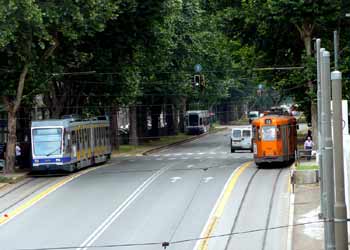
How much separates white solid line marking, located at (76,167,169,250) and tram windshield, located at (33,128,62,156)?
550 centimetres

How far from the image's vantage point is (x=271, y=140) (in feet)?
130

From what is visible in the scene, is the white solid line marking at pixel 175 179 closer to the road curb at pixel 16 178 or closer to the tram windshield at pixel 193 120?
the road curb at pixel 16 178

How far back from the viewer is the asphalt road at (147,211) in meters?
23.1

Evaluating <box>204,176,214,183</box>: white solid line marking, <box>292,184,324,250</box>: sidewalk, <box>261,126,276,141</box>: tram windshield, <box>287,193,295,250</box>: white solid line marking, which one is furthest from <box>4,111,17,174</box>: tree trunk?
<box>287,193,295,250</box>: white solid line marking

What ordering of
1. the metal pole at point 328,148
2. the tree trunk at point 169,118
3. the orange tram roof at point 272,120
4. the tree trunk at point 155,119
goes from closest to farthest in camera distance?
the metal pole at point 328,148
the orange tram roof at point 272,120
the tree trunk at point 155,119
the tree trunk at point 169,118

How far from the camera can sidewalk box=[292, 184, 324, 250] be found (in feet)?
72.1

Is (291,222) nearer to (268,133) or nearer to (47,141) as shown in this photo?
(268,133)

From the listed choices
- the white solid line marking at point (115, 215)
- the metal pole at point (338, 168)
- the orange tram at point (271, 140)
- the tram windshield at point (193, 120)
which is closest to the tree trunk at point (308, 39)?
the orange tram at point (271, 140)

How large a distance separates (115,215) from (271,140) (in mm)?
14537

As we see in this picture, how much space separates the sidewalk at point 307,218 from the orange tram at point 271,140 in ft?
23.6

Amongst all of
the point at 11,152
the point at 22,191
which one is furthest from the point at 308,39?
the point at 22,191

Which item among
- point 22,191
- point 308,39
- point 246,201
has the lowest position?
point 246,201

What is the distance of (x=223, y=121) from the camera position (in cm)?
13762

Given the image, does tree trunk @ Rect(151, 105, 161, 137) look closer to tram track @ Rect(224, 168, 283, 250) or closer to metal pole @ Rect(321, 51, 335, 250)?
tram track @ Rect(224, 168, 283, 250)
